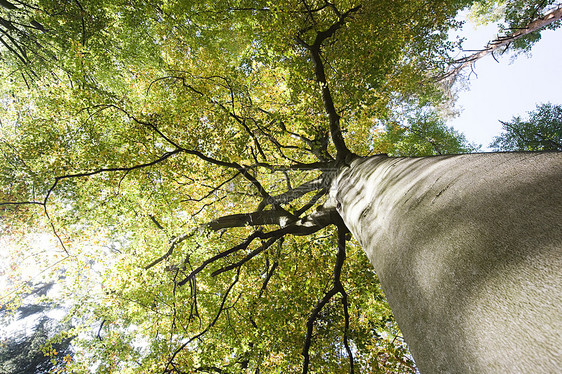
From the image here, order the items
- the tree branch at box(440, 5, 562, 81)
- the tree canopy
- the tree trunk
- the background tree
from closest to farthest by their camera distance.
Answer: the tree trunk
the tree canopy
the tree branch at box(440, 5, 562, 81)
the background tree

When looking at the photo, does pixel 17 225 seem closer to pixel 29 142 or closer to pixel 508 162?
pixel 29 142

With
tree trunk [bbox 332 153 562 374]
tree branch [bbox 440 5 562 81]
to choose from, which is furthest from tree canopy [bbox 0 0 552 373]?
tree branch [bbox 440 5 562 81]

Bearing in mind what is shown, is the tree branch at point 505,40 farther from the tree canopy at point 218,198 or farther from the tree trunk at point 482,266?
the tree trunk at point 482,266

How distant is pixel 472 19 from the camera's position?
1129 cm

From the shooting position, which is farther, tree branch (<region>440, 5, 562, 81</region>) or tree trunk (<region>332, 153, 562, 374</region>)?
tree branch (<region>440, 5, 562, 81</region>)

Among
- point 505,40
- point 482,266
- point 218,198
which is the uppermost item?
point 505,40

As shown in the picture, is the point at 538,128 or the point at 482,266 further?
the point at 538,128

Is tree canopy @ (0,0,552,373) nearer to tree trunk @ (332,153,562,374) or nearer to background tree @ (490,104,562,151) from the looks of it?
tree trunk @ (332,153,562,374)

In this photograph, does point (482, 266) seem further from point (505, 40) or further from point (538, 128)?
point (538, 128)

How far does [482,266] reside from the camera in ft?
2.14

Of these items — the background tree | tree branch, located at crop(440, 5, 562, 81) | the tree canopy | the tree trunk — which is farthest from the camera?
the background tree

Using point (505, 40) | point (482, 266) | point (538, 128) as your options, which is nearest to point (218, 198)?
point (482, 266)

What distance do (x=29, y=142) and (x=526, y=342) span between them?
812 centimetres

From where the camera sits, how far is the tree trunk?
0.47 metres
